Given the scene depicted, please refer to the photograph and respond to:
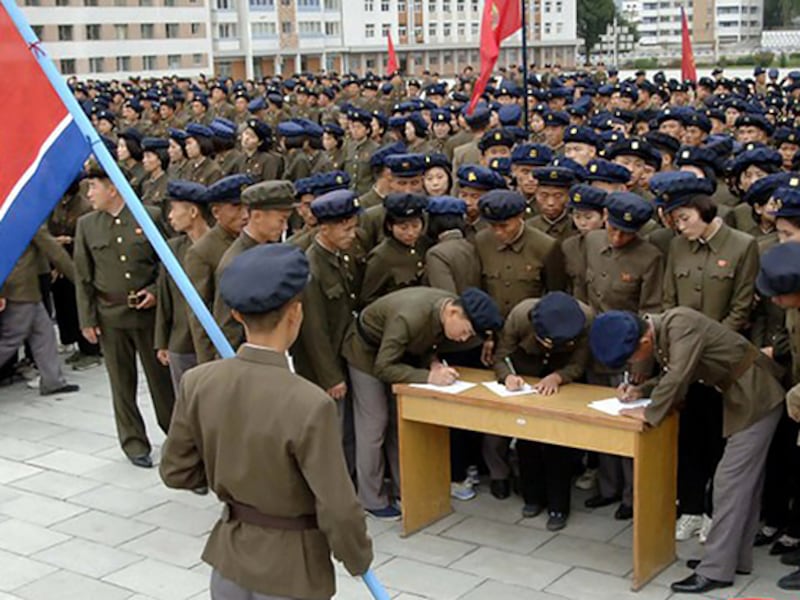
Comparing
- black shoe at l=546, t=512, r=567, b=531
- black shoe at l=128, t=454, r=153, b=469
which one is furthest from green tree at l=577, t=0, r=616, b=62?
black shoe at l=546, t=512, r=567, b=531

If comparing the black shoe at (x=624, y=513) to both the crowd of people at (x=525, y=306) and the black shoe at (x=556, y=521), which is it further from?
the black shoe at (x=556, y=521)

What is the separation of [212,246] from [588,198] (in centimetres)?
221

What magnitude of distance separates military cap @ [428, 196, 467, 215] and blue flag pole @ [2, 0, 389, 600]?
9.71ft

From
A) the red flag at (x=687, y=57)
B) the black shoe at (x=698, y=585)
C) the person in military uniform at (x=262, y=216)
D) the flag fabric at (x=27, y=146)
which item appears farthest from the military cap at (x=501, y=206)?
the red flag at (x=687, y=57)

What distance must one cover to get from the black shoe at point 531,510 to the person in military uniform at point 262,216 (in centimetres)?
194

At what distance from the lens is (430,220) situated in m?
7.17

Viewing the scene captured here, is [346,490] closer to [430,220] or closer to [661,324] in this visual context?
[661,324]

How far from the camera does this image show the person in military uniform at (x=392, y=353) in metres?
5.97

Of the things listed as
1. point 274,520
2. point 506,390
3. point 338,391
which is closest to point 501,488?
point 506,390

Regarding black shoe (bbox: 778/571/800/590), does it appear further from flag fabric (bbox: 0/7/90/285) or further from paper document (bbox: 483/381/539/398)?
flag fabric (bbox: 0/7/90/285)

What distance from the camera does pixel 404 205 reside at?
6625 mm

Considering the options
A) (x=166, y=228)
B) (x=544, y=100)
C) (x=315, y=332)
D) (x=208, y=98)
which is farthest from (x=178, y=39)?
(x=315, y=332)

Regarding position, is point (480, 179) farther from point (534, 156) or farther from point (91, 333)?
point (91, 333)

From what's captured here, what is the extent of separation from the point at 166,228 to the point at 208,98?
42.0 feet
